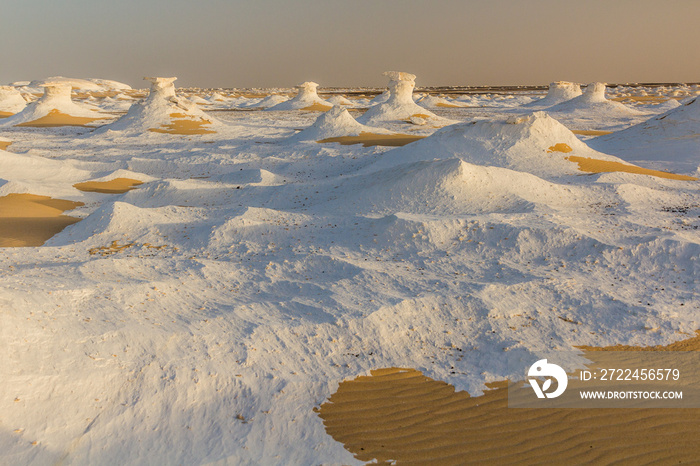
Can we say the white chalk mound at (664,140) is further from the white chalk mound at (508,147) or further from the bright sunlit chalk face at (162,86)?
the bright sunlit chalk face at (162,86)

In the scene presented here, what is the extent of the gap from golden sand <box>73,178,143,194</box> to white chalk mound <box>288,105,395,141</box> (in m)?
9.15

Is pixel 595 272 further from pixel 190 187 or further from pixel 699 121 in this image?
pixel 699 121

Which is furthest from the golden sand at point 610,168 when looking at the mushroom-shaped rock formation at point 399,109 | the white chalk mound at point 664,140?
the mushroom-shaped rock formation at point 399,109

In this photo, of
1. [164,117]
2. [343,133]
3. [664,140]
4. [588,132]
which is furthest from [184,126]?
[664,140]

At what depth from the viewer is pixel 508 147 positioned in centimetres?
1609

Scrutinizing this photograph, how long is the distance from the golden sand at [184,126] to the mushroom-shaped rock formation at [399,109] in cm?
923

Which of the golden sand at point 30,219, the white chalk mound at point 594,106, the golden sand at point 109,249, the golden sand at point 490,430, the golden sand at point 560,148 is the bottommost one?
the golden sand at point 30,219

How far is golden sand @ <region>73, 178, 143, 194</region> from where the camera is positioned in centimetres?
1585

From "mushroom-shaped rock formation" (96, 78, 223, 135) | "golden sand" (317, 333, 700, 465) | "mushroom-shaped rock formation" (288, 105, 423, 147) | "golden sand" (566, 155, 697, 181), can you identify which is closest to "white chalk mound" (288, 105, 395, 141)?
"mushroom-shaped rock formation" (288, 105, 423, 147)

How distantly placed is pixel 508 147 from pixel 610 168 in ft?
9.72

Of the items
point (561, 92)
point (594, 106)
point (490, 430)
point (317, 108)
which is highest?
point (561, 92)

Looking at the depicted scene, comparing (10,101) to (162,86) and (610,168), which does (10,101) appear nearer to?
(162,86)

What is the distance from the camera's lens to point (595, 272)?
8.18 metres

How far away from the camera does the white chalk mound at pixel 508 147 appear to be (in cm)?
1561
